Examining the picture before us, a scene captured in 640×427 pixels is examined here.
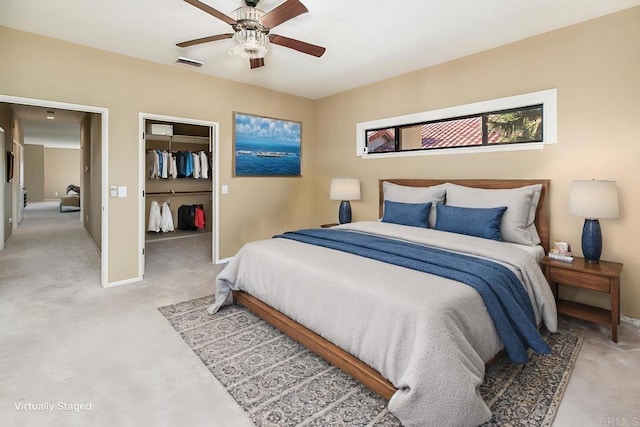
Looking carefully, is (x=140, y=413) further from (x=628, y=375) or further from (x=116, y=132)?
(x=116, y=132)

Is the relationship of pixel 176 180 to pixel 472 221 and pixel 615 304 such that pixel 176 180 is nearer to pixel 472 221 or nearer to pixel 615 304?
pixel 472 221

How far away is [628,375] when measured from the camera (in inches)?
81.0

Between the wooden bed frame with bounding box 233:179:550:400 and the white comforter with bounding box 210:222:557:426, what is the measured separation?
0.06 m

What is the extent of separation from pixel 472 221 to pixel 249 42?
8.40 feet

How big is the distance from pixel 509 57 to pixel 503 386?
3190 millimetres

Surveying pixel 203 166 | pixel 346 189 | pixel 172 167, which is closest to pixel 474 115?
pixel 346 189

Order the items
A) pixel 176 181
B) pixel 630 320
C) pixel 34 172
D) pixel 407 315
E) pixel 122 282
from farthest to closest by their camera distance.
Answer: pixel 34 172 < pixel 176 181 < pixel 122 282 < pixel 630 320 < pixel 407 315

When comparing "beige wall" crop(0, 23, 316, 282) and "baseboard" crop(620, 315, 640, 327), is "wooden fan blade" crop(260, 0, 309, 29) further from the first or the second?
"baseboard" crop(620, 315, 640, 327)

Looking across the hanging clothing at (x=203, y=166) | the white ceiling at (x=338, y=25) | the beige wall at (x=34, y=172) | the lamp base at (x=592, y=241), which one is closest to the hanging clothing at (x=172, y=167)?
the hanging clothing at (x=203, y=166)

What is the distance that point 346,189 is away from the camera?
4.79m

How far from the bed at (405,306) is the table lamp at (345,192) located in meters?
1.47

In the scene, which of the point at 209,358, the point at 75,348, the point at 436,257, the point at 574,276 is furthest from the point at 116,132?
the point at 574,276

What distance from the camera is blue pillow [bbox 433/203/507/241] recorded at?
2996 mm

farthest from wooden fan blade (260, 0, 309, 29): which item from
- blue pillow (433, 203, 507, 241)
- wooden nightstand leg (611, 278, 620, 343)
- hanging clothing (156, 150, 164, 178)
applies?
hanging clothing (156, 150, 164, 178)
